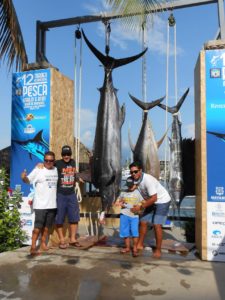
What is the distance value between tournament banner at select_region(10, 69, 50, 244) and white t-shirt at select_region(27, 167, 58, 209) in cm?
49

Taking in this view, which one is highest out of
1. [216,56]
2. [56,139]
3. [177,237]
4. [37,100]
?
[216,56]

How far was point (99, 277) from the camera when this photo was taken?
3.93m

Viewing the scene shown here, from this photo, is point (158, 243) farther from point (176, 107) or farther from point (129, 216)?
point (176, 107)

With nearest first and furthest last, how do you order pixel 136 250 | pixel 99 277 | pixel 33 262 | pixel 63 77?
pixel 99 277
pixel 33 262
pixel 136 250
pixel 63 77

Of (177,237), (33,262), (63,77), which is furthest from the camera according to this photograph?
(177,237)

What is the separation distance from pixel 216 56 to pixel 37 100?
2612mm

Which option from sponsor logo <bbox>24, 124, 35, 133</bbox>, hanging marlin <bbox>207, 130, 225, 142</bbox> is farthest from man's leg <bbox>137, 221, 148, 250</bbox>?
sponsor logo <bbox>24, 124, 35, 133</bbox>

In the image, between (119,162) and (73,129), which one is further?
(73,129)

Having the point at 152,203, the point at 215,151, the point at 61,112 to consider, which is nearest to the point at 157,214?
the point at 152,203

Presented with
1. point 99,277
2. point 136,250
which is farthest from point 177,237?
point 99,277

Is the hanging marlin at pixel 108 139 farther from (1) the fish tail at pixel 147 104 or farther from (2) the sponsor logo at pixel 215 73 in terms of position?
(2) the sponsor logo at pixel 215 73

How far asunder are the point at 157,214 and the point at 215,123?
1.40m

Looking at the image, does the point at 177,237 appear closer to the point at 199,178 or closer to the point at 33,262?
the point at 199,178

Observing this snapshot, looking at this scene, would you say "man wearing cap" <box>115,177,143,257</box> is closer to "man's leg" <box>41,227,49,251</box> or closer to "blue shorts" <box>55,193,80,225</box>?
"blue shorts" <box>55,193,80,225</box>
